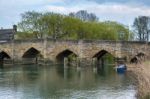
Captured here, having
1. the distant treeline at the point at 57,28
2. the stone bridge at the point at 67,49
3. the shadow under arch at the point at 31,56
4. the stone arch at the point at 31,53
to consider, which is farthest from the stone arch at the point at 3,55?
the distant treeline at the point at 57,28

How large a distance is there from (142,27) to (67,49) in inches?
1235

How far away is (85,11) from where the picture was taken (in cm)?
10431

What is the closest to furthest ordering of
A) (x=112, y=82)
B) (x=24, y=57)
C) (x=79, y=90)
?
(x=79, y=90), (x=112, y=82), (x=24, y=57)

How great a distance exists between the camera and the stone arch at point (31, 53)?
241 feet

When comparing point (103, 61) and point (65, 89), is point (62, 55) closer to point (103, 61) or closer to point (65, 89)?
point (103, 61)

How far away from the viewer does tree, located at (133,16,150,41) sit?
95.3 m

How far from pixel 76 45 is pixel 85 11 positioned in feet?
119

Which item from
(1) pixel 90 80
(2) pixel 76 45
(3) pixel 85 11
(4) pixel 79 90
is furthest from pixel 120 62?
(3) pixel 85 11

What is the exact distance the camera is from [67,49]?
6969cm

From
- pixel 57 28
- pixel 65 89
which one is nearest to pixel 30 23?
pixel 57 28

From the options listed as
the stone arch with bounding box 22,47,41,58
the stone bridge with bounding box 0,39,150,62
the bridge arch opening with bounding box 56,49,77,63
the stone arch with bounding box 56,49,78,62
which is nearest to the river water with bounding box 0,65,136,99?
the stone bridge with bounding box 0,39,150,62

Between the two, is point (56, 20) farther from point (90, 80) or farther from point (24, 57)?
point (90, 80)

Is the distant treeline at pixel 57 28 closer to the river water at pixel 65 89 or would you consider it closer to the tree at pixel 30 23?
the tree at pixel 30 23

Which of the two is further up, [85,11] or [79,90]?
[85,11]
